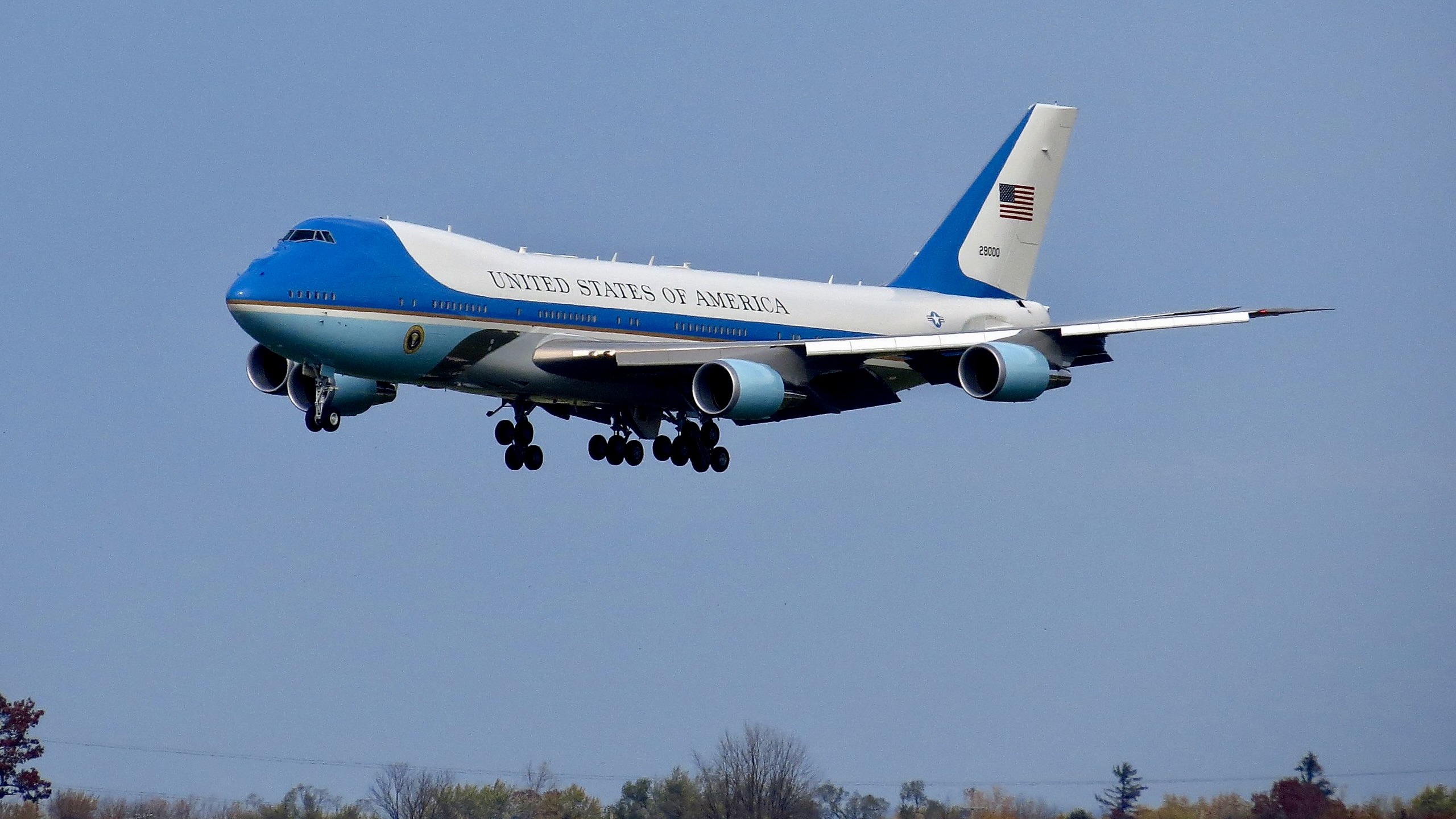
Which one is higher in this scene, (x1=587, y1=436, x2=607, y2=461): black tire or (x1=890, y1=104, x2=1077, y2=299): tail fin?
(x1=890, y1=104, x2=1077, y2=299): tail fin

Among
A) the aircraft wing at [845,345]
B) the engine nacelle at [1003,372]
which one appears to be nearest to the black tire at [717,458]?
the aircraft wing at [845,345]

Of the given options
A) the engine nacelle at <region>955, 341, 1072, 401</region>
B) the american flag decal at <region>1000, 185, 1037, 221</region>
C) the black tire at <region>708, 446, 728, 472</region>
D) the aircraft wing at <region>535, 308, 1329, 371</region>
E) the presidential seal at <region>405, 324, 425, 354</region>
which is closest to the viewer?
the presidential seal at <region>405, 324, 425, 354</region>

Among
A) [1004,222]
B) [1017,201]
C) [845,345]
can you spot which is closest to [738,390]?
[845,345]

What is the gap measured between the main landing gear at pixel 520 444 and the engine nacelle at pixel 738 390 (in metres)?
6.43

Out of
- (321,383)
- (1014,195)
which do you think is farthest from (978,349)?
(321,383)

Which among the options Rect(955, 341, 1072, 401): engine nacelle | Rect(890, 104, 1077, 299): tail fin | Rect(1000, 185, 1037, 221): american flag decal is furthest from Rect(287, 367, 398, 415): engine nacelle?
Rect(1000, 185, 1037, 221): american flag decal

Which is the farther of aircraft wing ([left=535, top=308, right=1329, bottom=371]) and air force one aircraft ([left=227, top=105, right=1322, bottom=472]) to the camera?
Result: aircraft wing ([left=535, top=308, right=1329, bottom=371])

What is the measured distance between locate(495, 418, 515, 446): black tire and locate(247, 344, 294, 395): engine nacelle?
6.83 metres

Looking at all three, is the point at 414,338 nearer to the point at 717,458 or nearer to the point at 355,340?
the point at 355,340

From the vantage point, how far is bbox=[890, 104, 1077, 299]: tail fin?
61.3 meters

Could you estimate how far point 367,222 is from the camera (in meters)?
47.4

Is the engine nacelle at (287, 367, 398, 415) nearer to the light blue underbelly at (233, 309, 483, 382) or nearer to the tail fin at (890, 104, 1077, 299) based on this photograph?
the light blue underbelly at (233, 309, 483, 382)

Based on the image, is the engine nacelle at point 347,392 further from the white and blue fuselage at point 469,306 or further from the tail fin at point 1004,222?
the tail fin at point 1004,222

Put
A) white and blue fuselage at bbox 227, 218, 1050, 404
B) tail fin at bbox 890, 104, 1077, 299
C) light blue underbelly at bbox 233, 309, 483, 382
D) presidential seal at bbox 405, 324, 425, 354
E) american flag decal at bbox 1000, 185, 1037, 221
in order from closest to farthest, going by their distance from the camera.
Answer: light blue underbelly at bbox 233, 309, 483, 382 → white and blue fuselage at bbox 227, 218, 1050, 404 → presidential seal at bbox 405, 324, 425, 354 → tail fin at bbox 890, 104, 1077, 299 → american flag decal at bbox 1000, 185, 1037, 221
